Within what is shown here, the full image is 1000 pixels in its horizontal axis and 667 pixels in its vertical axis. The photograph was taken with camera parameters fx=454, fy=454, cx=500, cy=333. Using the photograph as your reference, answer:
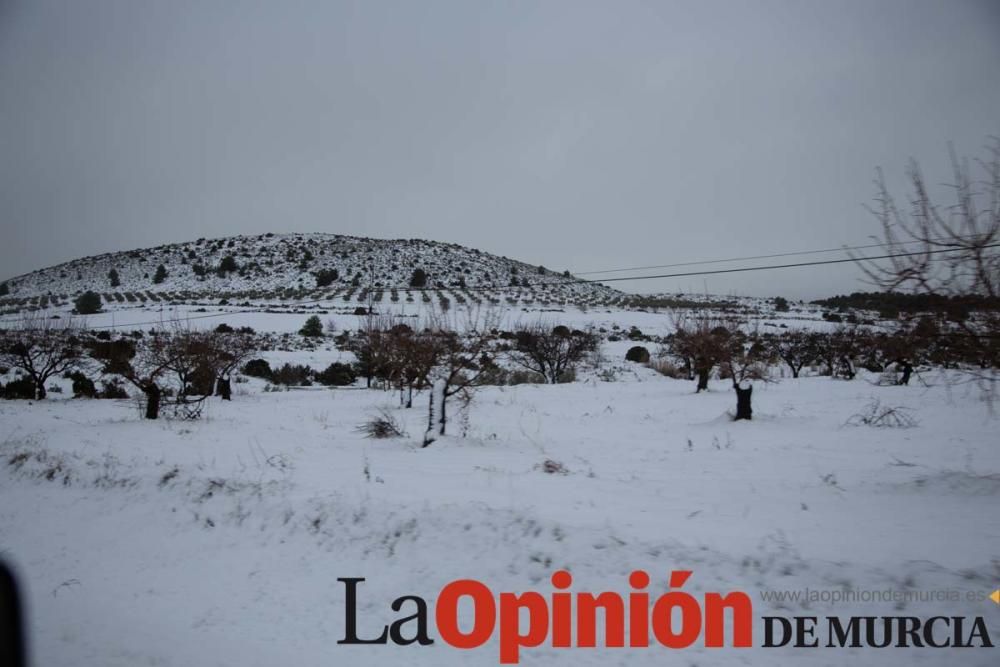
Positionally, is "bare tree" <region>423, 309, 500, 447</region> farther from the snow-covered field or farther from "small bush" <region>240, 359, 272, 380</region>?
"small bush" <region>240, 359, 272, 380</region>

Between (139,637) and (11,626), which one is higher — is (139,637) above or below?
below

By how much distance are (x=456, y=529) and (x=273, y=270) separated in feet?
223

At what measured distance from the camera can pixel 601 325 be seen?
37844 mm

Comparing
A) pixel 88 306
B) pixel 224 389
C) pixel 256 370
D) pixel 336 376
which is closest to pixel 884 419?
pixel 224 389

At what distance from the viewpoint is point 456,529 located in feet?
15.0

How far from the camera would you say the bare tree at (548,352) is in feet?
74.3

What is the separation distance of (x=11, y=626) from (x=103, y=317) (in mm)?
44578

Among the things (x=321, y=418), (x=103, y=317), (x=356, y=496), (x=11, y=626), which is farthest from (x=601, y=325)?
(x=103, y=317)

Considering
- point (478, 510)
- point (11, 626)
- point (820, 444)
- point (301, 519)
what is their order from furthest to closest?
point (820, 444)
point (301, 519)
point (478, 510)
point (11, 626)

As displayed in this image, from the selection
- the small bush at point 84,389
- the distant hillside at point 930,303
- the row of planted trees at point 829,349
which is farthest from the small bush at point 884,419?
the small bush at point 84,389

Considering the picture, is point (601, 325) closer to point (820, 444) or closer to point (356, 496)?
point (820, 444)

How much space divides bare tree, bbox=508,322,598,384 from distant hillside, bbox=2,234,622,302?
2483cm

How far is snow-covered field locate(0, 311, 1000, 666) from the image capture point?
343 cm

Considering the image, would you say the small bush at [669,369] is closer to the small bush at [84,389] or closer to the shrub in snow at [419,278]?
the shrub in snow at [419,278]
